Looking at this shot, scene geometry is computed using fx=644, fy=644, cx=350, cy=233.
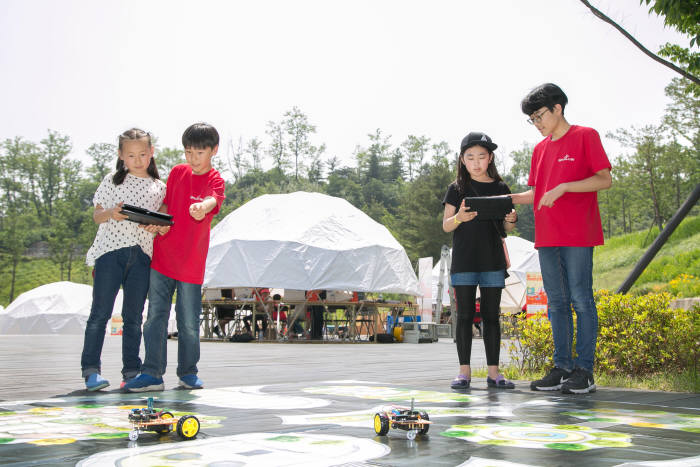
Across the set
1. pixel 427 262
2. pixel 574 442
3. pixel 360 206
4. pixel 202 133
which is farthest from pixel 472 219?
pixel 360 206

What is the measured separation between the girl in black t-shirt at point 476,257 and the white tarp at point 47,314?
22891 millimetres

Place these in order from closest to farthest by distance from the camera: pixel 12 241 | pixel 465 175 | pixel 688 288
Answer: pixel 465 175
pixel 688 288
pixel 12 241

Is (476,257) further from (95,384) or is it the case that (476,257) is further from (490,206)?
(95,384)

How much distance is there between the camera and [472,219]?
3.94 m

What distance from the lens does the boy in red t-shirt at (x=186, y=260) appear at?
3635 millimetres

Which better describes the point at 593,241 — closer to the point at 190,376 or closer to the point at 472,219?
the point at 472,219

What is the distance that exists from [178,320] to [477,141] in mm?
2103

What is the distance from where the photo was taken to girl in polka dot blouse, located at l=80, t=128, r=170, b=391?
11.6 feet

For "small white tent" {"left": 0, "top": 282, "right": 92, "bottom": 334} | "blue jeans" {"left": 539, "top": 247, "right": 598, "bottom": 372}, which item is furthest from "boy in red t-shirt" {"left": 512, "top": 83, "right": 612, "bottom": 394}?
"small white tent" {"left": 0, "top": 282, "right": 92, "bottom": 334}

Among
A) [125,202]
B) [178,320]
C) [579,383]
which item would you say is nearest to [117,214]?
[125,202]

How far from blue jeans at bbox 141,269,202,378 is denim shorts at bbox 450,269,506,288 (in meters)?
1.55

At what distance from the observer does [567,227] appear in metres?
3.62

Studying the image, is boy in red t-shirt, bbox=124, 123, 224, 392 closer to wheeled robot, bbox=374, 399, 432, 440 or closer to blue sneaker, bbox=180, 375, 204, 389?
blue sneaker, bbox=180, 375, 204, 389

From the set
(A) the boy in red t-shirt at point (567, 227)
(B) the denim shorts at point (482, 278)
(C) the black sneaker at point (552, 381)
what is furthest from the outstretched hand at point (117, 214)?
(C) the black sneaker at point (552, 381)
